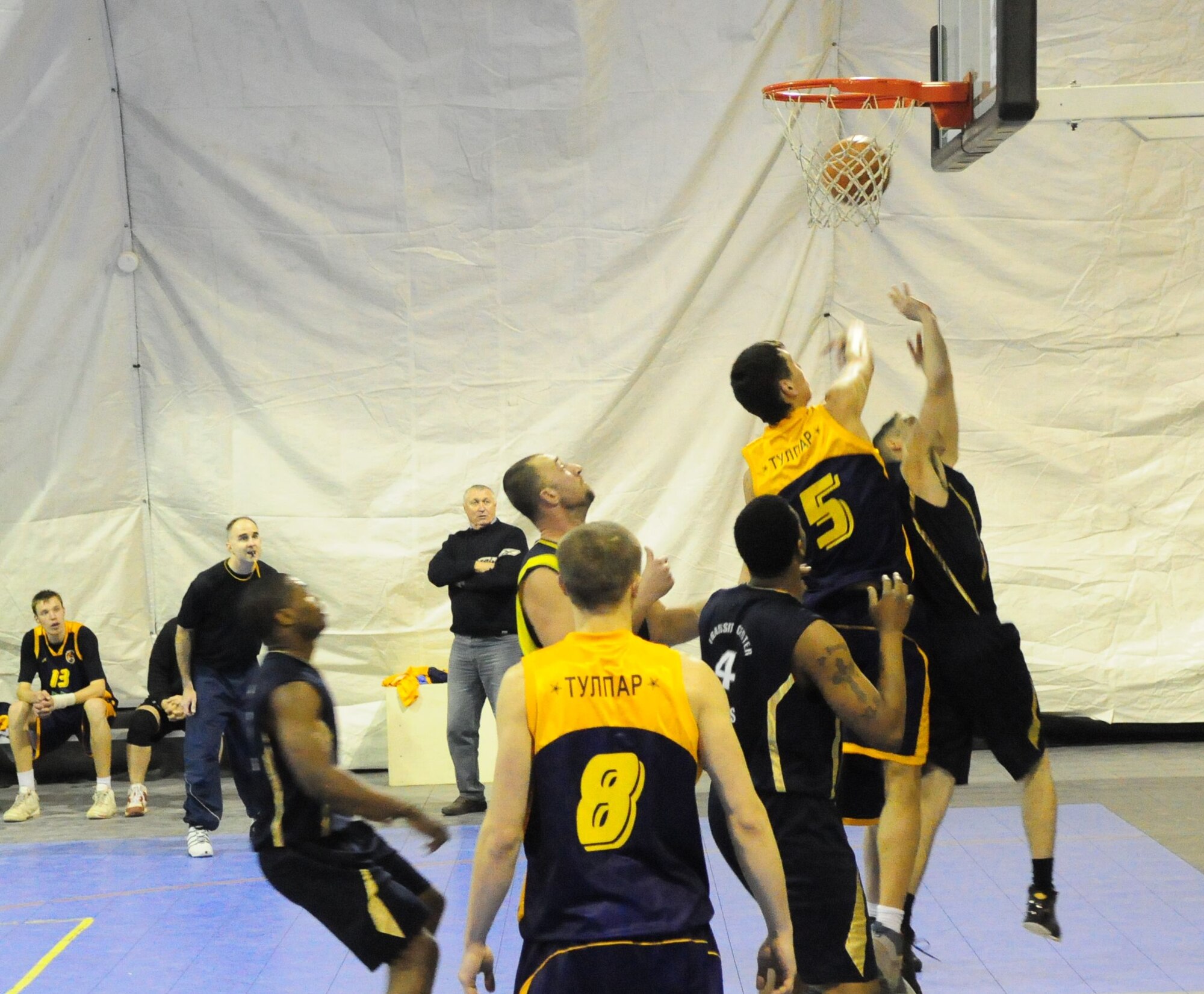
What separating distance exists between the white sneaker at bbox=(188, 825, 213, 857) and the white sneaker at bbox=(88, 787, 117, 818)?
1299mm

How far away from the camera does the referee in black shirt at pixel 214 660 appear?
8.34 metres

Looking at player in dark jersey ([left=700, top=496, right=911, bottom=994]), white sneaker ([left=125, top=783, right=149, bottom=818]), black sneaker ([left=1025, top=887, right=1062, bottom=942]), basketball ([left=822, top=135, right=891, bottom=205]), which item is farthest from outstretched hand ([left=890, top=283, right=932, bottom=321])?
white sneaker ([left=125, top=783, right=149, bottom=818])

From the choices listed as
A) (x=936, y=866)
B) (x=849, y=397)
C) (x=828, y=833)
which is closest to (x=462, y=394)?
(x=936, y=866)

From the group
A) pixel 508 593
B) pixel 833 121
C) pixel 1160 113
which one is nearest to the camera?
pixel 1160 113

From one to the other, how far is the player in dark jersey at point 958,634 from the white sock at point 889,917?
186 millimetres

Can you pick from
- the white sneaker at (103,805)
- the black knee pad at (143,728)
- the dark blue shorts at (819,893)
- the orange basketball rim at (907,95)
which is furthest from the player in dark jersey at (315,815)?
the white sneaker at (103,805)

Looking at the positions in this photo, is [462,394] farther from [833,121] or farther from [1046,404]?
[1046,404]

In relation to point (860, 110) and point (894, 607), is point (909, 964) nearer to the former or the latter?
point (894, 607)

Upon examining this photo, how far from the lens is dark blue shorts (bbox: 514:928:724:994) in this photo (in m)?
3.08

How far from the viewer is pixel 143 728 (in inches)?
362

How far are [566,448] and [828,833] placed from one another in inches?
261

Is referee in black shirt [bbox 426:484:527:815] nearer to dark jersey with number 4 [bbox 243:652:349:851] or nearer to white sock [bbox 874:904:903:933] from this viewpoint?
white sock [bbox 874:904:903:933]

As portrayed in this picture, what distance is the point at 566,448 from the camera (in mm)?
10445

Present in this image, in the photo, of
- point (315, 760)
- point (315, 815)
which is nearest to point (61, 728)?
point (315, 815)
